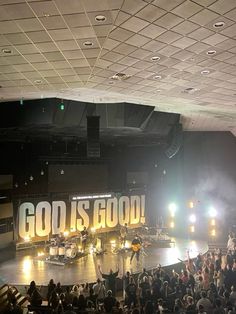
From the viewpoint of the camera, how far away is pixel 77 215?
23.2 meters

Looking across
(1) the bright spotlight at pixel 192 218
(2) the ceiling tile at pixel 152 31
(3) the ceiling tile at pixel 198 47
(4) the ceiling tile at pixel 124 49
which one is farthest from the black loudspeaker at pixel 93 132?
(1) the bright spotlight at pixel 192 218

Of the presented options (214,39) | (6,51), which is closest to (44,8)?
(6,51)

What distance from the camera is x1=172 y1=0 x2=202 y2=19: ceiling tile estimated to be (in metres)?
6.85

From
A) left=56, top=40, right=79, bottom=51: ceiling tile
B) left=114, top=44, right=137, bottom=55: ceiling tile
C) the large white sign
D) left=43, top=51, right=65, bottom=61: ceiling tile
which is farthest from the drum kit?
left=56, top=40, right=79, bottom=51: ceiling tile

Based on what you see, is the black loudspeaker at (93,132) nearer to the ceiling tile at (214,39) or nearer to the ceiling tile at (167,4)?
the ceiling tile at (214,39)

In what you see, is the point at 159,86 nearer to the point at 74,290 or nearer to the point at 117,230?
the point at 74,290

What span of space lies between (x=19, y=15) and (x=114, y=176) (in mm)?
18294

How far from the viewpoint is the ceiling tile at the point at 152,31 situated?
7.82 meters

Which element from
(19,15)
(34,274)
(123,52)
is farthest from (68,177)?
(19,15)

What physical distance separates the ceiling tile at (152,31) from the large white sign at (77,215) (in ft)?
50.0

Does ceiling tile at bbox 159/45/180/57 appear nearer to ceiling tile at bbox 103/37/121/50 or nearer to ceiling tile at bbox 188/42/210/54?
ceiling tile at bbox 188/42/210/54

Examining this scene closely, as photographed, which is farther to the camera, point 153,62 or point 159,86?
point 159,86

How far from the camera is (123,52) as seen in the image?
926 cm

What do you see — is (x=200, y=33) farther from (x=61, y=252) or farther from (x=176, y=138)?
(x=61, y=252)
